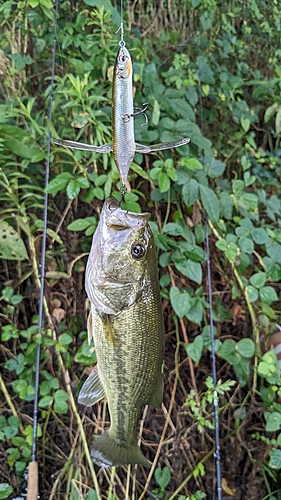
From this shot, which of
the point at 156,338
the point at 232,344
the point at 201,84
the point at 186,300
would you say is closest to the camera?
the point at 156,338

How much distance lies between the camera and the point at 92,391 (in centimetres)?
114

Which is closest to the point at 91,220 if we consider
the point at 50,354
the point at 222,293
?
the point at 50,354

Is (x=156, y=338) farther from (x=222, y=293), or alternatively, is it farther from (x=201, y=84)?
(x=201, y=84)

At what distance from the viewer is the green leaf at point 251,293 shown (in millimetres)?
1916

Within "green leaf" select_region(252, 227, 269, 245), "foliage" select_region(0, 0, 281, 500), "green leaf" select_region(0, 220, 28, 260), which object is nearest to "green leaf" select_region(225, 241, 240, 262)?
"foliage" select_region(0, 0, 281, 500)

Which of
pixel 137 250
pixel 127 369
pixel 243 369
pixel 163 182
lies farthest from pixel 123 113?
pixel 243 369

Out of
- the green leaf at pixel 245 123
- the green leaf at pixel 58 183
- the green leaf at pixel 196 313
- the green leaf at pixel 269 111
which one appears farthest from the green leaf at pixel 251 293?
the green leaf at pixel 269 111

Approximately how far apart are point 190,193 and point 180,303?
484 mm

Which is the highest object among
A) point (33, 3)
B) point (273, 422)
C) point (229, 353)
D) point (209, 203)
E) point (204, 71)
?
point (33, 3)

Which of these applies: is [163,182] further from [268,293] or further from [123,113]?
[123,113]

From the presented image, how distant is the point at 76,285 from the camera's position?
1.99m

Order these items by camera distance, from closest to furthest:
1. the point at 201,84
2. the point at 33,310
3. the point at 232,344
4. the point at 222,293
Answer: the point at 232,344 → the point at 33,310 → the point at 222,293 → the point at 201,84

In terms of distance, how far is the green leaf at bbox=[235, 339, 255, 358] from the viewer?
1842mm

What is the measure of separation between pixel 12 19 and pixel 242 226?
165 cm
